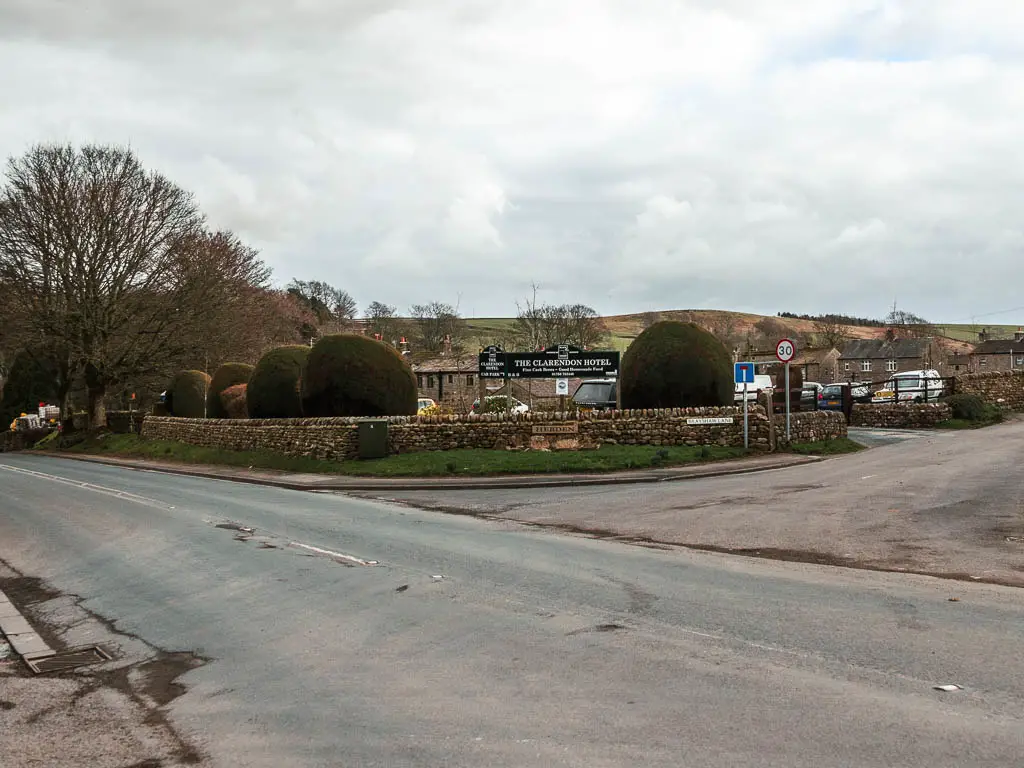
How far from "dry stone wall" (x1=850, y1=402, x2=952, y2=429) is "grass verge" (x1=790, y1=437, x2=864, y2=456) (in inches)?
332

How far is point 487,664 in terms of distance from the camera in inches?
251

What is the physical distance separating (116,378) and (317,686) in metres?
44.1

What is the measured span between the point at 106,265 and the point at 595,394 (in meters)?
25.8

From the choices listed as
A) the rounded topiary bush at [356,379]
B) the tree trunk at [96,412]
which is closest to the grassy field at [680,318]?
the tree trunk at [96,412]

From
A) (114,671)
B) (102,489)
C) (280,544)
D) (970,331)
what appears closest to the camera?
(114,671)

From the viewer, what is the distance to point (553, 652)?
6613mm

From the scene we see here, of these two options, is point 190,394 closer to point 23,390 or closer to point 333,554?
point 23,390

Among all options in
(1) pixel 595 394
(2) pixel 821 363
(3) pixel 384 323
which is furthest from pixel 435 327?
(1) pixel 595 394

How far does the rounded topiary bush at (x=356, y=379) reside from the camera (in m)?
28.0

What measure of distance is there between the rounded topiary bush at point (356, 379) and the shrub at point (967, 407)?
67.1 ft

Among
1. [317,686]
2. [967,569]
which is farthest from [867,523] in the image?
[317,686]

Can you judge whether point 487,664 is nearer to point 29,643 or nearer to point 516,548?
point 29,643

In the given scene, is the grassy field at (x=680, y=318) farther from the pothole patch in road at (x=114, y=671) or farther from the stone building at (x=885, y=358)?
the pothole patch in road at (x=114, y=671)

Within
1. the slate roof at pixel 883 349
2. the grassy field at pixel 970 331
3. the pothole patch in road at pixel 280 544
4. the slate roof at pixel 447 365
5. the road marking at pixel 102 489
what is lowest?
the road marking at pixel 102 489
